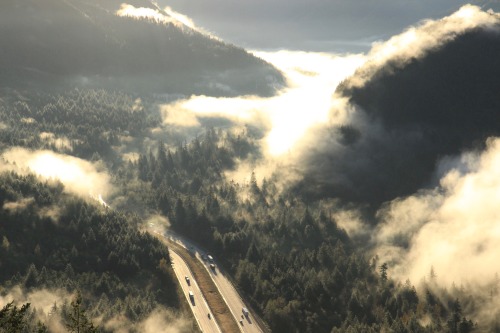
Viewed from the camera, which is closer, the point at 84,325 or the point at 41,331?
the point at 41,331

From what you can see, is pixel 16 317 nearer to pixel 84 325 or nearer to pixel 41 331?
pixel 41 331

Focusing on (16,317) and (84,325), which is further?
(84,325)

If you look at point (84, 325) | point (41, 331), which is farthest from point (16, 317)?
point (84, 325)
